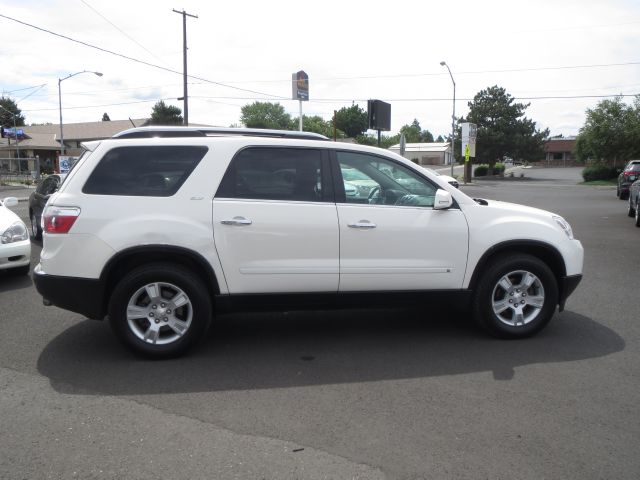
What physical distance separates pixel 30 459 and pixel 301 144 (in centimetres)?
316

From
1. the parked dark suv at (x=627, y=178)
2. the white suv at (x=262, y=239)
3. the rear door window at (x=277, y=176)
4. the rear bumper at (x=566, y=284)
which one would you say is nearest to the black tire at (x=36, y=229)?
the white suv at (x=262, y=239)

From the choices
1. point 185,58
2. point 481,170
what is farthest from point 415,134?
point 185,58

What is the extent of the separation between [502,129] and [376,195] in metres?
60.9

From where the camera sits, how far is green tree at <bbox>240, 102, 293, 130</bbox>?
10806 centimetres

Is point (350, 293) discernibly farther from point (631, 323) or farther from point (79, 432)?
point (631, 323)

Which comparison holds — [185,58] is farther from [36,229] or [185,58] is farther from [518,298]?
[518,298]

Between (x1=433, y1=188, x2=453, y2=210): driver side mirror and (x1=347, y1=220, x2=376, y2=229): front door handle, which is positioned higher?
(x1=433, y1=188, x2=453, y2=210): driver side mirror

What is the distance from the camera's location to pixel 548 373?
14.8ft

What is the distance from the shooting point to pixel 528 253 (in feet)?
17.8

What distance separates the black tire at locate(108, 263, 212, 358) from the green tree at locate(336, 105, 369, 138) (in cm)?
12813

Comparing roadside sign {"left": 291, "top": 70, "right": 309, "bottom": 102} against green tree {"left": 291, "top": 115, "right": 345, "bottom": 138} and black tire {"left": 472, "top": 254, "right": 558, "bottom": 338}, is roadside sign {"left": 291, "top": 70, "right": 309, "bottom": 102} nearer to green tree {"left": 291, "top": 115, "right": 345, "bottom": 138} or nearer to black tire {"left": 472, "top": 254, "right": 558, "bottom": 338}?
black tire {"left": 472, "top": 254, "right": 558, "bottom": 338}

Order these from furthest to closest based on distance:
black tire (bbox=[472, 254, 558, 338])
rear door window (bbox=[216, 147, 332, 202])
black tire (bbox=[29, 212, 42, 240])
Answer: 1. black tire (bbox=[29, 212, 42, 240])
2. black tire (bbox=[472, 254, 558, 338])
3. rear door window (bbox=[216, 147, 332, 202])

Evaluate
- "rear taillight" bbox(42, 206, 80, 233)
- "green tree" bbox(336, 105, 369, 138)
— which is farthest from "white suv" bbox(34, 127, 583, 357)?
"green tree" bbox(336, 105, 369, 138)

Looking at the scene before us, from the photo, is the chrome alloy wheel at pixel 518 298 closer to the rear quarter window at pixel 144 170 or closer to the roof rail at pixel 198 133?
the roof rail at pixel 198 133
